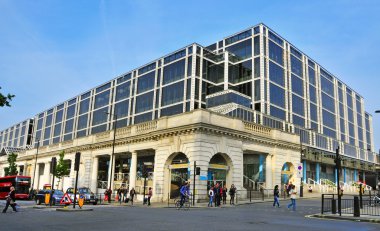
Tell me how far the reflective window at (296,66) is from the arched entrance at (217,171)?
48.6 metres

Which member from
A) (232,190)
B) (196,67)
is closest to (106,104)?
(196,67)

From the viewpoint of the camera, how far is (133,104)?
8069 centimetres

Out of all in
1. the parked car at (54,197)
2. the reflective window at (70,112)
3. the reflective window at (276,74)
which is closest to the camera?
the parked car at (54,197)

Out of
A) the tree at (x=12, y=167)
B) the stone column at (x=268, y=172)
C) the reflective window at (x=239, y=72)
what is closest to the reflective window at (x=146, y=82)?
the reflective window at (x=239, y=72)

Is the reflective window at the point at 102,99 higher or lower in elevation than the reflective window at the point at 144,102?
higher

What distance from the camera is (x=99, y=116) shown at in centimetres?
8950

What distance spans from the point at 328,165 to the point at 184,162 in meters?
38.9

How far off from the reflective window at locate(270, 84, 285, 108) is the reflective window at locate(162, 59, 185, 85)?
17664 millimetres

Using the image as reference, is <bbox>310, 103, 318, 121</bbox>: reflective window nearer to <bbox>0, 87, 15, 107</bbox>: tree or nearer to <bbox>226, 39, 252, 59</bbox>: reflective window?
<bbox>226, 39, 252, 59</bbox>: reflective window

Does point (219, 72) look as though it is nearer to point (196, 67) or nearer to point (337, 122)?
point (196, 67)

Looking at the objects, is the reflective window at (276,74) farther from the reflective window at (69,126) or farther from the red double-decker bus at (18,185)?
the reflective window at (69,126)

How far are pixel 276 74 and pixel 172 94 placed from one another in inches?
833

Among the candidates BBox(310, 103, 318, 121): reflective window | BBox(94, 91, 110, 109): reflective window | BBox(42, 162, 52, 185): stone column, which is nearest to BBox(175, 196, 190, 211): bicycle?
BBox(42, 162, 52, 185): stone column

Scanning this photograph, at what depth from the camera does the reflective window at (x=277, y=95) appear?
67.1 metres
